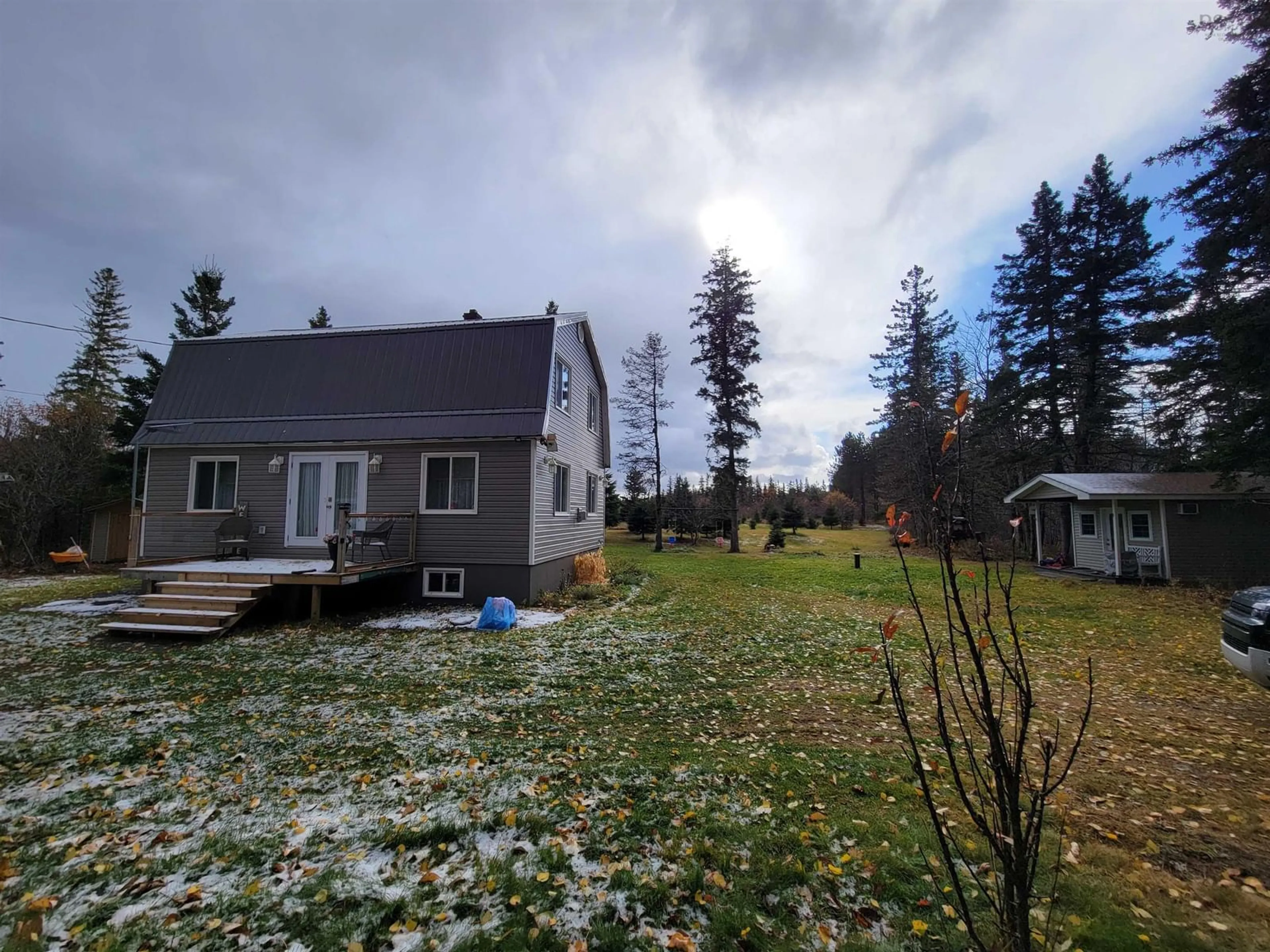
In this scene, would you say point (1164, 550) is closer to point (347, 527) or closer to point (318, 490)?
point (347, 527)

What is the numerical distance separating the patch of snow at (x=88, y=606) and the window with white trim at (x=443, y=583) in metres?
5.02

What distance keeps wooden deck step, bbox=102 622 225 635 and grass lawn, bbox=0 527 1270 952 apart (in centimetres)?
90

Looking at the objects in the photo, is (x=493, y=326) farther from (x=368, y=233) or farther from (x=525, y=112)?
(x=368, y=233)

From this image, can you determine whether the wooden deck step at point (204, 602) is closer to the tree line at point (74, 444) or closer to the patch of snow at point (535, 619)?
the patch of snow at point (535, 619)

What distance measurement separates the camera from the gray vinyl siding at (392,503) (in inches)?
422

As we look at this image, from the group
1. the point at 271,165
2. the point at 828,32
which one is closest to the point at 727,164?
the point at 828,32

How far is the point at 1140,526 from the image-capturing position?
1516cm

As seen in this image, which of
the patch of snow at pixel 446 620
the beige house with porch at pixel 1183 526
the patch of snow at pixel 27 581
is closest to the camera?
the patch of snow at pixel 446 620

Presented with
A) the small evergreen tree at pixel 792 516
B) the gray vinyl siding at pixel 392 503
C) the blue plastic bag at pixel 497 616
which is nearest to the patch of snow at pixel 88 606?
the gray vinyl siding at pixel 392 503

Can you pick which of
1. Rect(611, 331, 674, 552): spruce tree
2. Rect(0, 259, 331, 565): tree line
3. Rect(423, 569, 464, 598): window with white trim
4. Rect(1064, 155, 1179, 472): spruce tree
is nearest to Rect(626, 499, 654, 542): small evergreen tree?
Rect(611, 331, 674, 552): spruce tree

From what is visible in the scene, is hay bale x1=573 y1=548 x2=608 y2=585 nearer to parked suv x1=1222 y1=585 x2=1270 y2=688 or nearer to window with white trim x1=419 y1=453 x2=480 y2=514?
window with white trim x1=419 y1=453 x2=480 y2=514

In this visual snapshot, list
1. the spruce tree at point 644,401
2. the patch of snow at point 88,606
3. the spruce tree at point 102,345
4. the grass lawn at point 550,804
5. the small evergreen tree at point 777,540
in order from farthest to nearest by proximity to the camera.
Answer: the spruce tree at point 644,401 < the spruce tree at point 102,345 < the small evergreen tree at point 777,540 < the patch of snow at point 88,606 < the grass lawn at point 550,804

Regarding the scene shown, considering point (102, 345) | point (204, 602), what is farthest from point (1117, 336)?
point (102, 345)

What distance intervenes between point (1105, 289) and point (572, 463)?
20.8 metres
